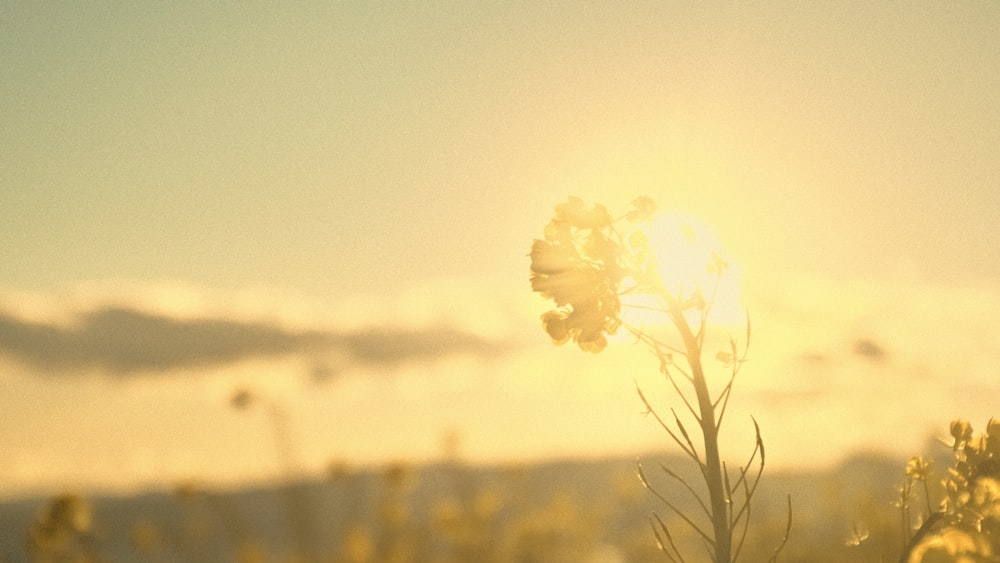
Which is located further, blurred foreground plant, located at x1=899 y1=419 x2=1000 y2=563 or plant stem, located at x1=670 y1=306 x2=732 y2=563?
blurred foreground plant, located at x1=899 y1=419 x2=1000 y2=563

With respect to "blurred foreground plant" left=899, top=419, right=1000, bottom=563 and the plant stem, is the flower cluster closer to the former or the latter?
the plant stem

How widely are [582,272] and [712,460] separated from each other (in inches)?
27.7

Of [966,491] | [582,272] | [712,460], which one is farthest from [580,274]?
[966,491]

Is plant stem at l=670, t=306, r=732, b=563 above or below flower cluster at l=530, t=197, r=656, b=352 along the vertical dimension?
below

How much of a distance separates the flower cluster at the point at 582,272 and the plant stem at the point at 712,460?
1.01 feet

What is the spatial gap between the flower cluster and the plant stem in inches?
12.1

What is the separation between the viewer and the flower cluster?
2783mm

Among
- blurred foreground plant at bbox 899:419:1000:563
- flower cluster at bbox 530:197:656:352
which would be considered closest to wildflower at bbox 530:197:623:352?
flower cluster at bbox 530:197:656:352

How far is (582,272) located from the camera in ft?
9.31

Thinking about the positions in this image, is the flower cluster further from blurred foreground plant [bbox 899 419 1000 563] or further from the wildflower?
blurred foreground plant [bbox 899 419 1000 563]

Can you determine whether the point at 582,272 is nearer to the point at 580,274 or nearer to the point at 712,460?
the point at 580,274

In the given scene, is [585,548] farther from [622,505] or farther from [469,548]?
[469,548]

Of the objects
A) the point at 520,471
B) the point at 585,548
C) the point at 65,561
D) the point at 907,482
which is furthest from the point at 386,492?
the point at 907,482

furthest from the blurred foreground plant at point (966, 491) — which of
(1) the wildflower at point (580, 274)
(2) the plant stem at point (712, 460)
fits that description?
(1) the wildflower at point (580, 274)
